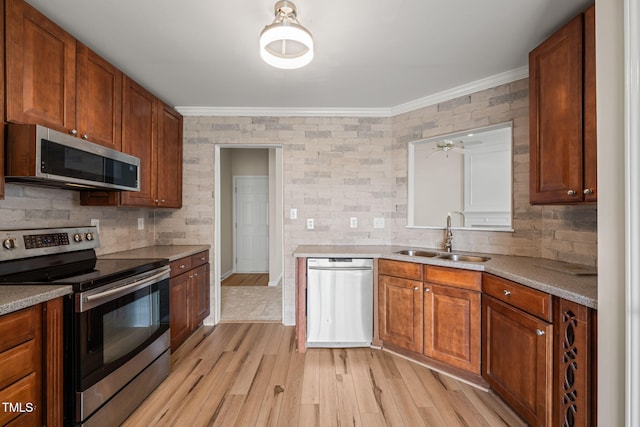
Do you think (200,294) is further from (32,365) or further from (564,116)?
(564,116)

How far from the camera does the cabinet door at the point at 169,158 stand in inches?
111

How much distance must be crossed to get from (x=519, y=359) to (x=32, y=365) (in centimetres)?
247

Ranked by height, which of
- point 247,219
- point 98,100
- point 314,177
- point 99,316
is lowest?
point 99,316

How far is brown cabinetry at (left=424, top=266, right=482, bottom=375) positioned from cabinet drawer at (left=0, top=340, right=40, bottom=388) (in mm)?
2358

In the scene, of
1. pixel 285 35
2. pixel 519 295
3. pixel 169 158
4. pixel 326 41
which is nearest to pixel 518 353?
pixel 519 295

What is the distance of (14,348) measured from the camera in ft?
3.87

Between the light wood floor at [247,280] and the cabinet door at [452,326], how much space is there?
10.6 ft

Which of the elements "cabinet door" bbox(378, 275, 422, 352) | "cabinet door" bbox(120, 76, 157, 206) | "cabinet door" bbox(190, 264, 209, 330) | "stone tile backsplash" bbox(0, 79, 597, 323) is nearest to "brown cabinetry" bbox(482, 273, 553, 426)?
"cabinet door" bbox(378, 275, 422, 352)

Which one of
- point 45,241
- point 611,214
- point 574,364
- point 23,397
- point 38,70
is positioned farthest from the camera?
point 45,241

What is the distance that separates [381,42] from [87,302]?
7.74 feet

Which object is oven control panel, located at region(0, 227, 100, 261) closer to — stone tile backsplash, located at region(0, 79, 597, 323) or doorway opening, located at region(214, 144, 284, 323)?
stone tile backsplash, located at region(0, 79, 597, 323)

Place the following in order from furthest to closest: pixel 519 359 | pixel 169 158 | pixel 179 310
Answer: pixel 169 158 < pixel 179 310 < pixel 519 359

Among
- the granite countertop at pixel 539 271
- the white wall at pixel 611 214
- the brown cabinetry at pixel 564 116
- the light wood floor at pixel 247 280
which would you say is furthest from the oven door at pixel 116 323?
the light wood floor at pixel 247 280

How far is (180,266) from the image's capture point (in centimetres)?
261
